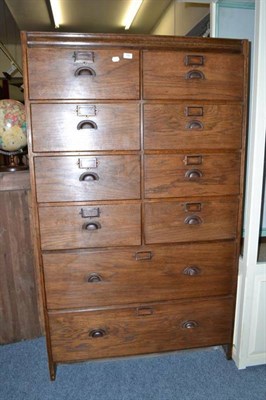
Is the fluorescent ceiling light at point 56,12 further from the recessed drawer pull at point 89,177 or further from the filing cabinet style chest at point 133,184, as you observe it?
the recessed drawer pull at point 89,177

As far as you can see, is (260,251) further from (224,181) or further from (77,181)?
(77,181)

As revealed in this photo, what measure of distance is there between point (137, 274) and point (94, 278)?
23 cm

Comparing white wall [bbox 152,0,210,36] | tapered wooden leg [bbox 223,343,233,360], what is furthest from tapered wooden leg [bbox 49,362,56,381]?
white wall [bbox 152,0,210,36]

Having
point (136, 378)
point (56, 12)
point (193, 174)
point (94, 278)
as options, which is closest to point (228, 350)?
point (136, 378)

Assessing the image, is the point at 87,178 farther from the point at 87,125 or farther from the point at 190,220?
the point at 190,220

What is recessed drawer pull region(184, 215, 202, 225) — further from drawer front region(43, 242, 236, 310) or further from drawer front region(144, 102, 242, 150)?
drawer front region(144, 102, 242, 150)

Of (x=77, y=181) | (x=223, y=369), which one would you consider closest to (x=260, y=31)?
(x=77, y=181)

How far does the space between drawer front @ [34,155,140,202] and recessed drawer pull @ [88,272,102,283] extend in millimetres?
401

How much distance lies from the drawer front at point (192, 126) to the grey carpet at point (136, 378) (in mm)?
1275

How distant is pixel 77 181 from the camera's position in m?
1.28

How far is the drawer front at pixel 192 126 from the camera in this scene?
4.18 feet

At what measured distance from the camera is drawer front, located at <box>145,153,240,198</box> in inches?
51.8

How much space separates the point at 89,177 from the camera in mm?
1285

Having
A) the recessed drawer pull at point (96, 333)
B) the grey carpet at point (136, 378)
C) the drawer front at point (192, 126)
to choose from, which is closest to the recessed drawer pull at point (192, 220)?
the drawer front at point (192, 126)
